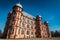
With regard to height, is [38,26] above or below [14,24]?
below

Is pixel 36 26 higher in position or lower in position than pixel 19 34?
higher

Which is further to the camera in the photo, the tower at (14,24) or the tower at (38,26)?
the tower at (38,26)

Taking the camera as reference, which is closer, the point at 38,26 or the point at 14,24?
the point at 14,24

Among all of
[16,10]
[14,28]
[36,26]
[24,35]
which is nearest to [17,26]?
[14,28]

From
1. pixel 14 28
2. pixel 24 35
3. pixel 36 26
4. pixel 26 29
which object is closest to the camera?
pixel 14 28

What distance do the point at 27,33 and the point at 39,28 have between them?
10484 mm

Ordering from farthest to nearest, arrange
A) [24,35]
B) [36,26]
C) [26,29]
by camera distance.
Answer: [36,26], [26,29], [24,35]

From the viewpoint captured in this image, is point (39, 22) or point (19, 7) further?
point (39, 22)

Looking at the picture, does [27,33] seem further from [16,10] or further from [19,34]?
[16,10]

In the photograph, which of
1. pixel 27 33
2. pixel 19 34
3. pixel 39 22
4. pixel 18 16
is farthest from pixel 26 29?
pixel 39 22

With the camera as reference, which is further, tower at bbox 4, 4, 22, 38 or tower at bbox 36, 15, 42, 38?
tower at bbox 36, 15, 42, 38

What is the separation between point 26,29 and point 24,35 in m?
3.20

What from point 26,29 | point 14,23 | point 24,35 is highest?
point 14,23

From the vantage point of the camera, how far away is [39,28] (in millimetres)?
40594
